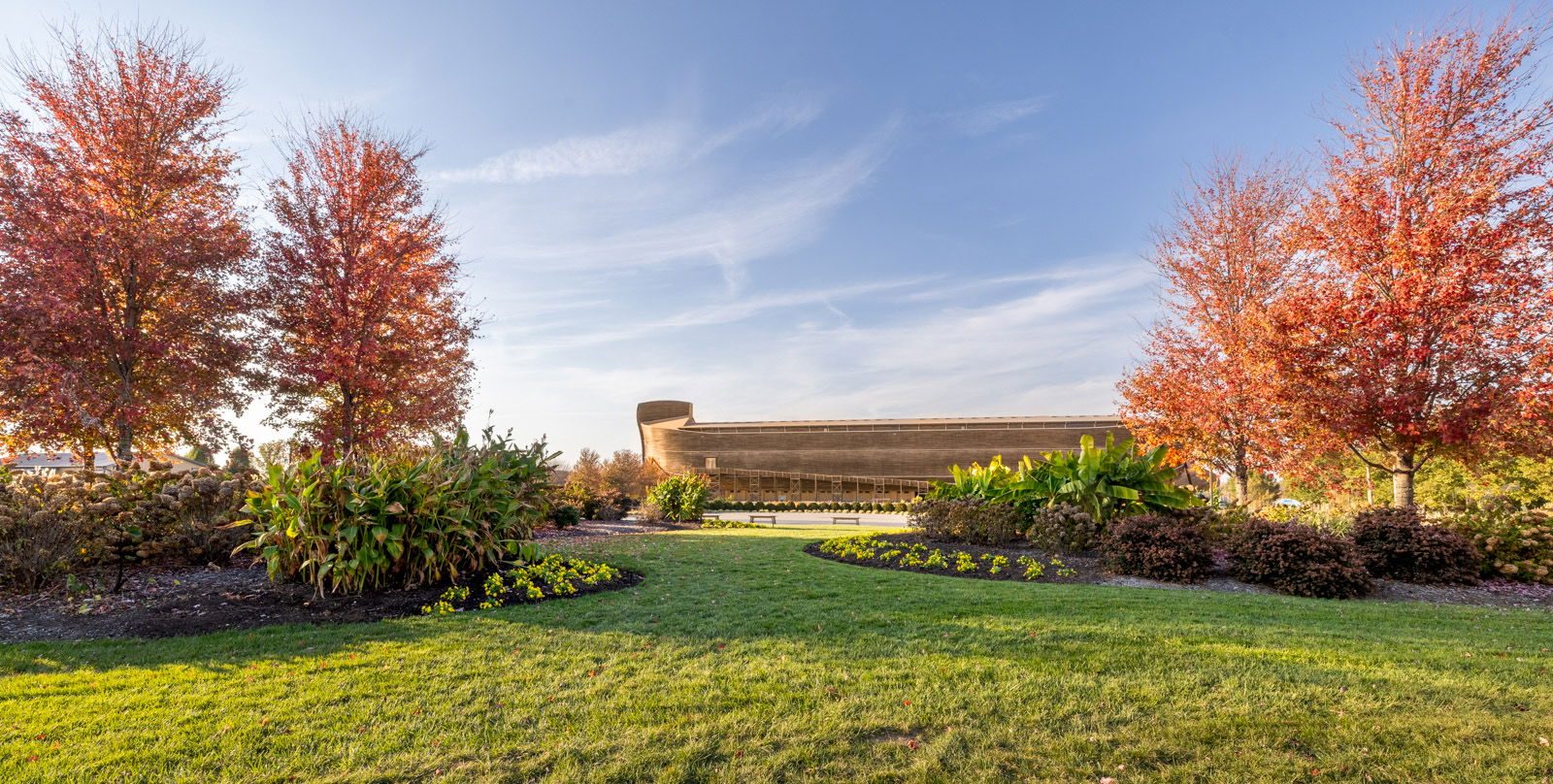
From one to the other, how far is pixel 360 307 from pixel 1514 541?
17.8 m

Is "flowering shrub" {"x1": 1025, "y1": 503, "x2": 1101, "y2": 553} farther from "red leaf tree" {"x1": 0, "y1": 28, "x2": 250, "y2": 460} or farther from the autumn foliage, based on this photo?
"red leaf tree" {"x1": 0, "y1": 28, "x2": 250, "y2": 460}

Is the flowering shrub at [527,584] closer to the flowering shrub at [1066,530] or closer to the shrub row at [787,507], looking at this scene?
the flowering shrub at [1066,530]

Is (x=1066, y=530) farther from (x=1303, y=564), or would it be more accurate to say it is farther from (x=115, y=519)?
(x=115, y=519)

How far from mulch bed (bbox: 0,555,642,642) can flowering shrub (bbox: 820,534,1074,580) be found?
446cm

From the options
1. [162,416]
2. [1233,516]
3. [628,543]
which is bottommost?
[628,543]

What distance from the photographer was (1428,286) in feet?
29.9

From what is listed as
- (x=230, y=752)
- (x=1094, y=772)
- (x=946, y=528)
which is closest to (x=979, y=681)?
(x=1094, y=772)

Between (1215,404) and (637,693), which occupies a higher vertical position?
(1215,404)

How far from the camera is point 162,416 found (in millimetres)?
12039

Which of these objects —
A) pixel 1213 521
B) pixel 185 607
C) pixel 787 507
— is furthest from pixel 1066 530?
pixel 787 507

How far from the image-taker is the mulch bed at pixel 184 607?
199 inches

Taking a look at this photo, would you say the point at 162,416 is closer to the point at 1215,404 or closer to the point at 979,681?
the point at 979,681

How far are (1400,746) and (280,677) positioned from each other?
5.57m

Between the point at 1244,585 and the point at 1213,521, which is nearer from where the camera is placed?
the point at 1244,585
